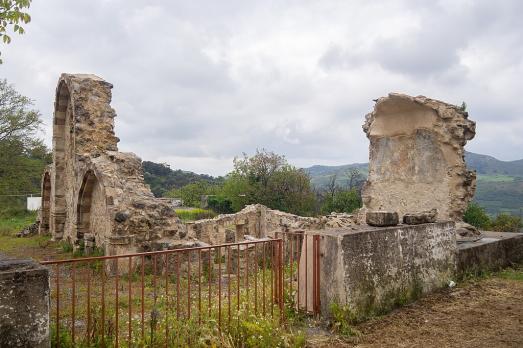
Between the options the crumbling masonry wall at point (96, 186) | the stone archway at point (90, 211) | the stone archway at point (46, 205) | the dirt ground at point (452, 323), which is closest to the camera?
the dirt ground at point (452, 323)

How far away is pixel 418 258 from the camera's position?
6.38 m

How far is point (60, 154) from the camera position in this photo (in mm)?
16703

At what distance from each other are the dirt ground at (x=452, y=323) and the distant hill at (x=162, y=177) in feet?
172

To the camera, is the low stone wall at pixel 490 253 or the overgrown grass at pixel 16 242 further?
the overgrown grass at pixel 16 242

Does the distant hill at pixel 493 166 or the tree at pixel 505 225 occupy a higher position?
the distant hill at pixel 493 166

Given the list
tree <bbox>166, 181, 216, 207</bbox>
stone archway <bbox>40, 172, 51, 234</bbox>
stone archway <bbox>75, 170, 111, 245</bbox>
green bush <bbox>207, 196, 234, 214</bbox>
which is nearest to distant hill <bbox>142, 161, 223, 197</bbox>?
tree <bbox>166, 181, 216, 207</bbox>

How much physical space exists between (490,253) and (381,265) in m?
3.81

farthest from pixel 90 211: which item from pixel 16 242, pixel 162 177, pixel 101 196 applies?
pixel 162 177

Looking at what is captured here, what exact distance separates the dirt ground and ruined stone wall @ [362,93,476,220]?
3026 millimetres

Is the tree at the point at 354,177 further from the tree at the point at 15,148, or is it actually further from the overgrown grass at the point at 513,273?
the overgrown grass at the point at 513,273

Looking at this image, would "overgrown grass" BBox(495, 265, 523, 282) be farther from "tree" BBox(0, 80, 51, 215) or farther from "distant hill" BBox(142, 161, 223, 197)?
"distant hill" BBox(142, 161, 223, 197)

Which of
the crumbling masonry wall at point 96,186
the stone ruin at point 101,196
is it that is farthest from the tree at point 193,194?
the crumbling masonry wall at point 96,186

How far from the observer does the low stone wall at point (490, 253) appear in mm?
7590

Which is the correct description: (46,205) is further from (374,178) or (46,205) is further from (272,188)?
(272,188)
